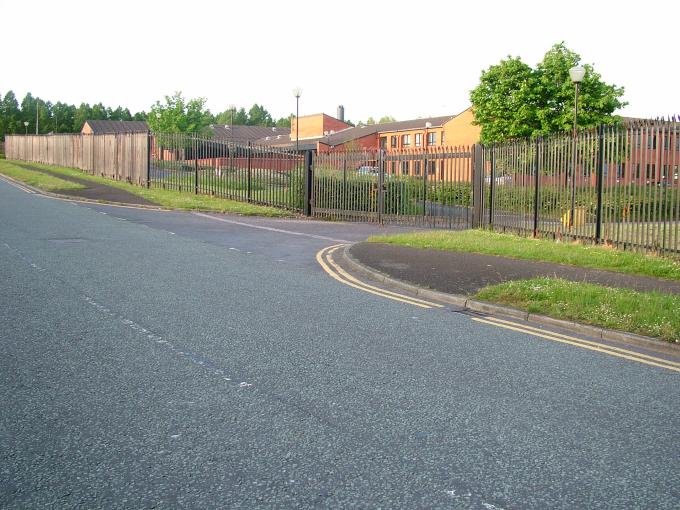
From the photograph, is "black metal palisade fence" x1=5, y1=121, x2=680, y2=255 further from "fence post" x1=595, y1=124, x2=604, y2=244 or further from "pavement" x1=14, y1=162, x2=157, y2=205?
"pavement" x1=14, y1=162, x2=157, y2=205

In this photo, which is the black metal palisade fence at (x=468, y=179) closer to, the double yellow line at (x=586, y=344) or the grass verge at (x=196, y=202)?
the grass verge at (x=196, y=202)

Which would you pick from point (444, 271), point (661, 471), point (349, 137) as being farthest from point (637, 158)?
point (349, 137)

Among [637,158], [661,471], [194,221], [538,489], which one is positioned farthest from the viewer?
[194,221]

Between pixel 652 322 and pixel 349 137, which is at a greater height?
pixel 349 137

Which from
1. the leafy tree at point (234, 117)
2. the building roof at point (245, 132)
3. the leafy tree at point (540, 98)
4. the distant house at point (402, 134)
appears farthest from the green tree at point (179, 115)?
the leafy tree at point (234, 117)

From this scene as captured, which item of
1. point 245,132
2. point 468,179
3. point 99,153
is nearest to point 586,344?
point 468,179

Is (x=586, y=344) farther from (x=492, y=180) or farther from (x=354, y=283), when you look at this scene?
(x=492, y=180)

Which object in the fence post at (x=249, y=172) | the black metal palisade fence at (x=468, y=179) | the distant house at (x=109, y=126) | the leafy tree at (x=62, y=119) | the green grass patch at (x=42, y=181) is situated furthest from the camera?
the leafy tree at (x=62, y=119)

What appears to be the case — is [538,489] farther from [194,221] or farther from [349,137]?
[349,137]

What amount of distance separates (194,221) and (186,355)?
46.3 feet

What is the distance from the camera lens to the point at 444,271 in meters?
11.0

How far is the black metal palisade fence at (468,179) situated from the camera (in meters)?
12.9

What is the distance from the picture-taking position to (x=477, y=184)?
18.7m

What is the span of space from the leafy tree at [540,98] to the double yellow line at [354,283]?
37.3 m
